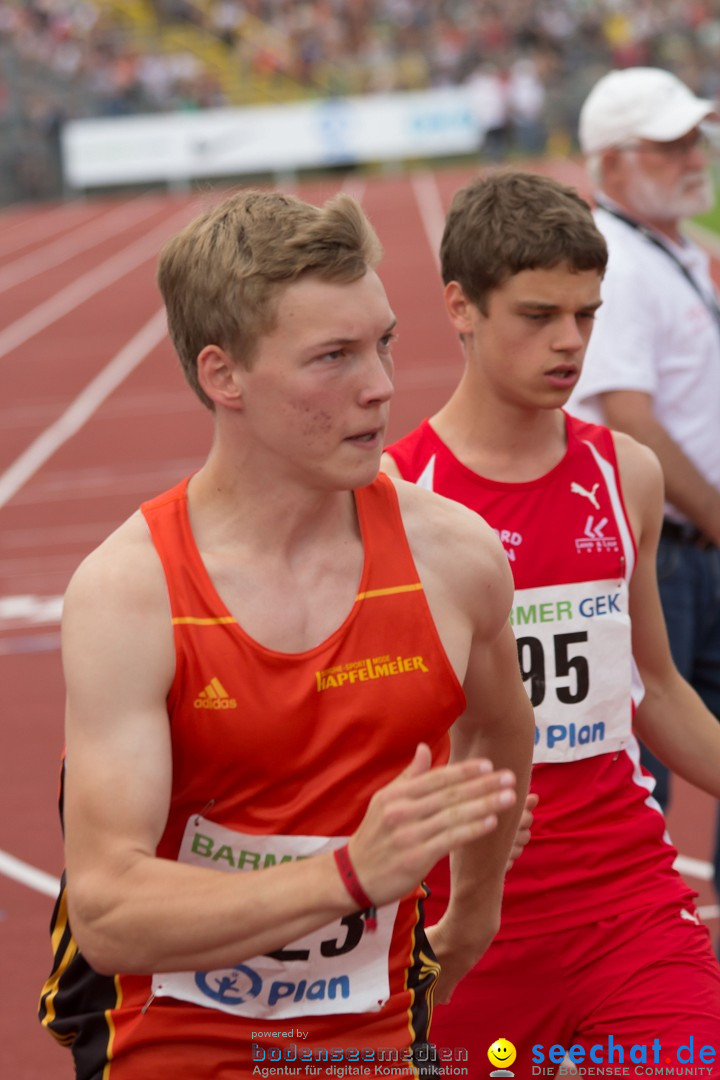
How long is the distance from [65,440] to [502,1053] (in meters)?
11.0

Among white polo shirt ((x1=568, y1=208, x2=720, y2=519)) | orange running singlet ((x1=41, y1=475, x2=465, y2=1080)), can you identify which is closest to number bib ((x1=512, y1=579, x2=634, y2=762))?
orange running singlet ((x1=41, y1=475, x2=465, y2=1080))

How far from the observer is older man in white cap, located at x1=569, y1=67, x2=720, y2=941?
4.59m

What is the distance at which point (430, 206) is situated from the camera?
2889cm

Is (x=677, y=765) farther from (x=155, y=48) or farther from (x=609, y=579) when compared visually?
(x=155, y=48)

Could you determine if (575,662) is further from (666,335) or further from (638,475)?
(666,335)

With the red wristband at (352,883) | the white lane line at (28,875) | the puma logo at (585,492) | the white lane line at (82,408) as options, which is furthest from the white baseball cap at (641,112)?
the white lane line at (82,408)

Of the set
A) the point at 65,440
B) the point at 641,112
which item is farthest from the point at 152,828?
the point at 65,440

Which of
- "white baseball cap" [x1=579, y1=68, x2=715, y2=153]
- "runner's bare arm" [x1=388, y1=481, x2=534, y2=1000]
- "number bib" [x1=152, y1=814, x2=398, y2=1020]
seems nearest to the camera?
Result: "number bib" [x1=152, y1=814, x2=398, y2=1020]

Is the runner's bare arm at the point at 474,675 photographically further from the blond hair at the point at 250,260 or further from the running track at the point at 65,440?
the running track at the point at 65,440

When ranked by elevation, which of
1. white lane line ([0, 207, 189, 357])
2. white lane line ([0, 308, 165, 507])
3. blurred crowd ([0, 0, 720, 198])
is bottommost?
white lane line ([0, 308, 165, 507])

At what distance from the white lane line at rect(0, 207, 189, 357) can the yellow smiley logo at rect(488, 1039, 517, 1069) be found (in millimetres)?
15694

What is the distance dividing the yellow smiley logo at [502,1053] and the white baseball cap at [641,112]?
2.74 meters

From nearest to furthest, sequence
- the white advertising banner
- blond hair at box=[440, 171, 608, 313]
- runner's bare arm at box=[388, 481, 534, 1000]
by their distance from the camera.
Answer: runner's bare arm at box=[388, 481, 534, 1000]
blond hair at box=[440, 171, 608, 313]
the white advertising banner

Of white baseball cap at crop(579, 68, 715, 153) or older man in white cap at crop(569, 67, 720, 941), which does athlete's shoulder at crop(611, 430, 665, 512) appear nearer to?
older man in white cap at crop(569, 67, 720, 941)
